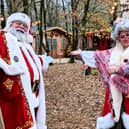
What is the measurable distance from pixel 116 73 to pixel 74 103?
420 centimetres

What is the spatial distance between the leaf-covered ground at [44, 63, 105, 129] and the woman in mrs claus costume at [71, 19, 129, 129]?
2.01 meters

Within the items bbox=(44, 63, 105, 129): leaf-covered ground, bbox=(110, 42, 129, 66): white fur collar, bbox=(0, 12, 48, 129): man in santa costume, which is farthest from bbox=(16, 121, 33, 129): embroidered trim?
bbox=(44, 63, 105, 129): leaf-covered ground

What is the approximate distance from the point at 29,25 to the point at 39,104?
0.96 meters

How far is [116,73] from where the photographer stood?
11.6ft

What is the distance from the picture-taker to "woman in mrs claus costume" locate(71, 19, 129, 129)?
3.53m

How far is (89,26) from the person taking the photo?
99.6ft

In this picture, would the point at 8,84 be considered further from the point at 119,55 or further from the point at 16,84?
the point at 119,55

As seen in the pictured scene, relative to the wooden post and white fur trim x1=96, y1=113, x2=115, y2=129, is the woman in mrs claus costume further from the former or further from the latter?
the wooden post

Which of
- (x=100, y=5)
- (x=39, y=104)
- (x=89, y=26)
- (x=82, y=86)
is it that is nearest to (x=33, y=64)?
(x=39, y=104)

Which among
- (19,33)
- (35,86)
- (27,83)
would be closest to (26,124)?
(27,83)

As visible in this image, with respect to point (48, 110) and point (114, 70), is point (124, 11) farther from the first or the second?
point (114, 70)

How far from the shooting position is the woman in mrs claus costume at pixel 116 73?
353 cm

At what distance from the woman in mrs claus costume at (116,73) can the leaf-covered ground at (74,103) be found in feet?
6.61

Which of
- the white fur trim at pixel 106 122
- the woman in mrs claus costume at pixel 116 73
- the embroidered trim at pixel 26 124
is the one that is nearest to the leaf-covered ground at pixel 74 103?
the white fur trim at pixel 106 122
